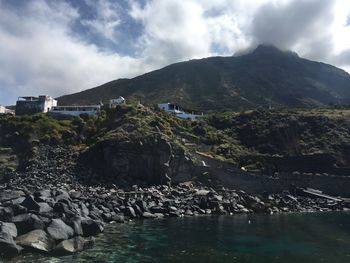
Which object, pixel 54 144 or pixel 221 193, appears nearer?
pixel 221 193

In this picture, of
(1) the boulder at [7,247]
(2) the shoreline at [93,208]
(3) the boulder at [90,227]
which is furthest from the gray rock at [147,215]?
(1) the boulder at [7,247]

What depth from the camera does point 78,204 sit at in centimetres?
4525

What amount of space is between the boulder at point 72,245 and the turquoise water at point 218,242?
2.52ft

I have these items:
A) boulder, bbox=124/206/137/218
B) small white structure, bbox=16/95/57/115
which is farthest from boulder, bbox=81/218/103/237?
small white structure, bbox=16/95/57/115

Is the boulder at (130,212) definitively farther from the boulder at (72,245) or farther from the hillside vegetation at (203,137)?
the hillside vegetation at (203,137)

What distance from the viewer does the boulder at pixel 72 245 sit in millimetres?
28547

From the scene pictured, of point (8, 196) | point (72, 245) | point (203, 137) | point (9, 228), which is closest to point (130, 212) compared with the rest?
point (8, 196)

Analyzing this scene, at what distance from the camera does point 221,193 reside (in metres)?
71.4

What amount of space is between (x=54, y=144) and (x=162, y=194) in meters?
32.4

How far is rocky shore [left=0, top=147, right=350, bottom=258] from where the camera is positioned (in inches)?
1189

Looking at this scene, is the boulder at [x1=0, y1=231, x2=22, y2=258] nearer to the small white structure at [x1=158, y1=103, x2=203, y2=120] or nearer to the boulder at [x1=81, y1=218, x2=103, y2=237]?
the boulder at [x1=81, y1=218, x2=103, y2=237]

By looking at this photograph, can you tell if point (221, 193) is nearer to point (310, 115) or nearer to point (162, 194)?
point (162, 194)

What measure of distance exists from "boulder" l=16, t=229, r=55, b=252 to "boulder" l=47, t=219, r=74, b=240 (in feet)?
2.16

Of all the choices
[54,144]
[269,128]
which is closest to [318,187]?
[269,128]
